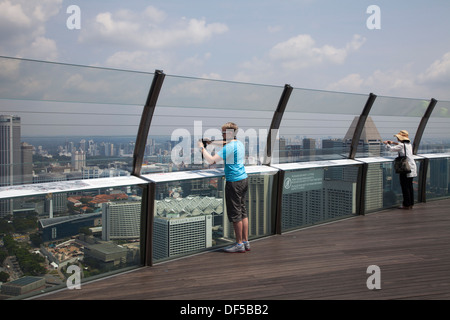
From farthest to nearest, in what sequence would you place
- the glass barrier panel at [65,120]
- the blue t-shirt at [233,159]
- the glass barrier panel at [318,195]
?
the glass barrier panel at [318,195] < the blue t-shirt at [233,159] < the glass barrier panel at [65,120]

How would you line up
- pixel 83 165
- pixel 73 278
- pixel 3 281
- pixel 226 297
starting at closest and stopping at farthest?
pixel 3 281
pixel 226 297
pixel 73 278
pixel 83 165

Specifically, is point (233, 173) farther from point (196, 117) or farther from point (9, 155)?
point (9, 155)

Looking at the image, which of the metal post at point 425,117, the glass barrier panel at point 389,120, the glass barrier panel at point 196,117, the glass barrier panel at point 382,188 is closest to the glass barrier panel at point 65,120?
the glass barrier panel at point 196,117

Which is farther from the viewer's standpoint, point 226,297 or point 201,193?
point 201,193

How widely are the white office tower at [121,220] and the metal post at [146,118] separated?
0.45 meters

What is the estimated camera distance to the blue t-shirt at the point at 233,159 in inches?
179

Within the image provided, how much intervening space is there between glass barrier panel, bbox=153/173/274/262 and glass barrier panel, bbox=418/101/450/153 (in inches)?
192

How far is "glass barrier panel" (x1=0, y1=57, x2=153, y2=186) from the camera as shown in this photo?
11.0ft

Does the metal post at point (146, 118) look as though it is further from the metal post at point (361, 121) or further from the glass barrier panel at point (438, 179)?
the glass barrier panel at point (438, 179)

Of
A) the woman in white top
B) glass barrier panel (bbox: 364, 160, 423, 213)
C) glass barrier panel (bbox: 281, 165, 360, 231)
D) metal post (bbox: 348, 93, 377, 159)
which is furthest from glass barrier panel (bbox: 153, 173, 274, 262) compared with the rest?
the woman in white top

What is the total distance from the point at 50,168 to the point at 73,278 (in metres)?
1.05
